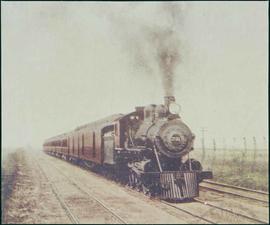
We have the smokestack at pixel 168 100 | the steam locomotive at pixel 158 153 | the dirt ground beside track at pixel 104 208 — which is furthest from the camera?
the smokestack at pixel 168 100

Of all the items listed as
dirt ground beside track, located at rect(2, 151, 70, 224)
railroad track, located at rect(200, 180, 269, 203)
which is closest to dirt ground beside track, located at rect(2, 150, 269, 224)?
dirt ground beside track, located at rect(2, 151, 70, 224)

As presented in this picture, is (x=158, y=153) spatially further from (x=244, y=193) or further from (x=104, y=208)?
(x=244, y=193)

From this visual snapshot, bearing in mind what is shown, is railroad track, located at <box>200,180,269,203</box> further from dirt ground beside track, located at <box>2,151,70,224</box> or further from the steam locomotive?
dirt ground beside track, located at <box>2,151,70,224</box>

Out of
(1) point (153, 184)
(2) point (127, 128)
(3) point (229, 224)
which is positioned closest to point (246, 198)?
(1) point (153, 184)

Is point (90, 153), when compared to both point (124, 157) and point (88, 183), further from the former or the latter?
point (124, 157)

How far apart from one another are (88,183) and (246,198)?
7.19 metres

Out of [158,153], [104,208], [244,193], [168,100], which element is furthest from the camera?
[244,193]

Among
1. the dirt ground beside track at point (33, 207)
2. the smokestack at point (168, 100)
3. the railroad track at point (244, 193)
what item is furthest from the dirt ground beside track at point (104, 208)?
the smokestack at point (168, 100)

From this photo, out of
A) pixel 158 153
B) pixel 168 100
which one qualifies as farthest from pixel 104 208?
pixel 168 100

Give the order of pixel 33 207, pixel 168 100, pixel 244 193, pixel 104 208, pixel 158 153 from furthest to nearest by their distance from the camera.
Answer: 1. pixel 244 193
2. pixel 168 100
3. pixel 158 153
4. pixel 33 207
5. pixel 104 208

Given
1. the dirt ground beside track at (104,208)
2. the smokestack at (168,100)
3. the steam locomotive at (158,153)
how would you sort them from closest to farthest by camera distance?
the dirt ground beside track at (104,208) < the steam locomotive at (158,153) < the smokestack at (168,100)

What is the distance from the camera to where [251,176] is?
19.9 meters

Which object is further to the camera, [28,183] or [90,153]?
[90,153]

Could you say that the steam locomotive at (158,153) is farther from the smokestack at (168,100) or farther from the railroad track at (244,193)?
the railroad track at (244,193)
